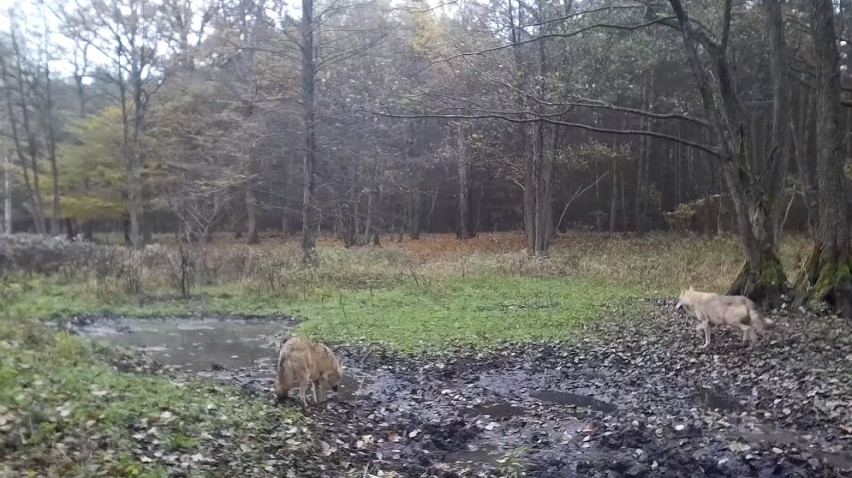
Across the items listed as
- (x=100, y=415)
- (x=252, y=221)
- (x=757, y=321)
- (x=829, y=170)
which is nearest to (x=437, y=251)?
(x=252, y=221)

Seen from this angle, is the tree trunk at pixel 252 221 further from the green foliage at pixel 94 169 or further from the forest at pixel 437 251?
the green foliage at pixel 94 169

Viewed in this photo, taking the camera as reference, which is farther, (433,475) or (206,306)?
(206,306)

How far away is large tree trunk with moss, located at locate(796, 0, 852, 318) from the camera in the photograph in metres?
14.0

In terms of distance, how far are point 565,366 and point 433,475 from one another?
5418 mm

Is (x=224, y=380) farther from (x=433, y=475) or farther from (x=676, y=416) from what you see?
(x=676, y=416)

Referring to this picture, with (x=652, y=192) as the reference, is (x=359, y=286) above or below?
below

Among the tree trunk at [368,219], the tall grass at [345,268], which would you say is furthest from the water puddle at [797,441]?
the tree trunk at [368,219]

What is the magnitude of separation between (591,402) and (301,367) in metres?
4.21

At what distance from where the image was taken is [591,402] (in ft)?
33.9

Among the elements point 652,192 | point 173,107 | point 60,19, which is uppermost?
point 60,19

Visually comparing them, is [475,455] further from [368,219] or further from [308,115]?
[368,219]

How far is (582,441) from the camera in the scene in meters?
8.32

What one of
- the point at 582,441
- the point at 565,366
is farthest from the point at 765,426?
the point at 565,366

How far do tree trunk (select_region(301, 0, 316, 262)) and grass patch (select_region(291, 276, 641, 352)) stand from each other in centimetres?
705
